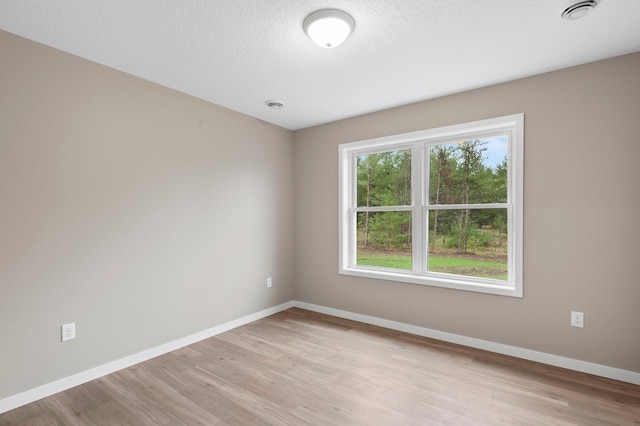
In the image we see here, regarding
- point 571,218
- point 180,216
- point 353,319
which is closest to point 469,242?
point 571,218

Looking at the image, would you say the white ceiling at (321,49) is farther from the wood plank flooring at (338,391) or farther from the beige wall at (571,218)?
the wood plank flooring at (338,391)

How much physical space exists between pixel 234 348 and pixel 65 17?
9.33ft

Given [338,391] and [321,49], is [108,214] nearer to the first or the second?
[321,49]

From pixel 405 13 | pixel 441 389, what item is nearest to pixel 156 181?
pixel 405 13

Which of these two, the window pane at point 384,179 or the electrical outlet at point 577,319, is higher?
the window pane at point 384,179

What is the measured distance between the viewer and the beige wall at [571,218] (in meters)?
2.40

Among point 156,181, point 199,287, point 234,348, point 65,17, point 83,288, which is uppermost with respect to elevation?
point 65,17

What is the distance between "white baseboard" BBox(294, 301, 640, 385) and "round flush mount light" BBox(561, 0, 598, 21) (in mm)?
2553

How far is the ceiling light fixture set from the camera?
1904 millimetres

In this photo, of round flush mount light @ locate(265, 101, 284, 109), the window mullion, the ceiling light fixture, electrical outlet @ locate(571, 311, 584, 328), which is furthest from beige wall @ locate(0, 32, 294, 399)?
electrical outlet @ locate(571, 311, 584, 328)

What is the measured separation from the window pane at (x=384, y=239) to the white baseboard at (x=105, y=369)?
168 centimetres

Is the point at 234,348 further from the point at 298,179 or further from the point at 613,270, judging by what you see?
the point at 613,270

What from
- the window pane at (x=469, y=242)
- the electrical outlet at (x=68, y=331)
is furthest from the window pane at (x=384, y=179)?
the electrical outlet at (x=68, y=331)

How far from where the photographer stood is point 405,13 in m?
1.92
